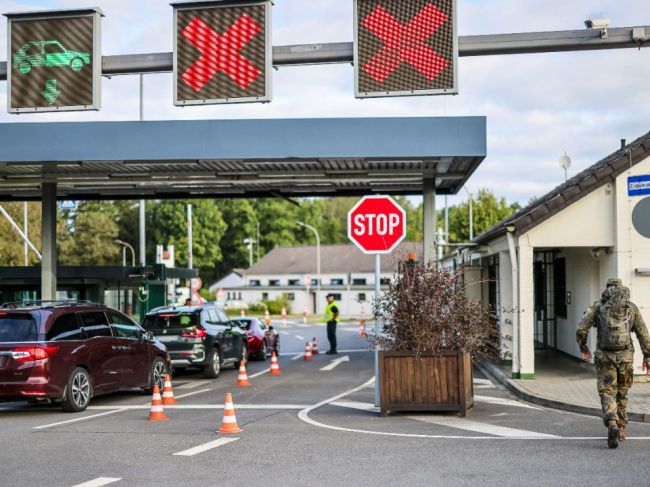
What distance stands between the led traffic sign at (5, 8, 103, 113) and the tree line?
59.6m

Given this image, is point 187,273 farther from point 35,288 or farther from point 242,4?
point 242,4

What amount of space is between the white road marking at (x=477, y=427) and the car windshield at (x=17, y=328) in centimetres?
594

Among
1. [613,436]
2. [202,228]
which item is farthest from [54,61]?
[202,228]

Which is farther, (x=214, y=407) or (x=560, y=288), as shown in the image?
(x=560, y=288)

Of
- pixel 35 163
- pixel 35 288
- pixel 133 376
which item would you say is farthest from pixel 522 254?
pixel 35 288

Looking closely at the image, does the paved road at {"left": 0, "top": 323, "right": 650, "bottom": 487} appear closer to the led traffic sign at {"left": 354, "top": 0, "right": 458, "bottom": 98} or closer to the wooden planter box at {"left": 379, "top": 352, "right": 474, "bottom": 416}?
the wooden planter box at {"left": 379, "top": 352, "right": 474, "bottom": 416}

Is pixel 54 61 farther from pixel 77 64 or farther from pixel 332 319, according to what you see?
pixel 332 319

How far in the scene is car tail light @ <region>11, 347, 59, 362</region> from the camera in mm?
14375

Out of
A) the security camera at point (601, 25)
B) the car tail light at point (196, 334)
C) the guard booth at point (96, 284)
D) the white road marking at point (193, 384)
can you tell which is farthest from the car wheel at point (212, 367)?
the security camera at point (601, 25)

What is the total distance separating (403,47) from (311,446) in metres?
4.67

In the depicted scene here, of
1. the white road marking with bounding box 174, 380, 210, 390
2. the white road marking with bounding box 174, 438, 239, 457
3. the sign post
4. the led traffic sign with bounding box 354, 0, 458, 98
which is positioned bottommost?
the white road marking with bounding box 174, 380, 210, 390

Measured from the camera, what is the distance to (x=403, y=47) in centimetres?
1105

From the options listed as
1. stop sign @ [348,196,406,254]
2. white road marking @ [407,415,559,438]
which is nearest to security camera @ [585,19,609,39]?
stop sign @ [348,196,406,254]

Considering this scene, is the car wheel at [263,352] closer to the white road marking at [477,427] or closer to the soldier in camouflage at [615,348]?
the white road marking at [477,427]
